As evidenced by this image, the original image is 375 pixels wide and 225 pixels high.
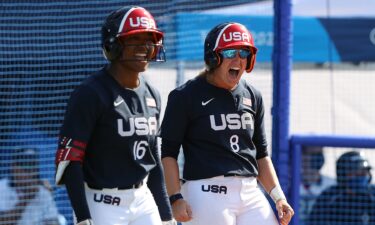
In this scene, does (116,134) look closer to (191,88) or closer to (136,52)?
(136,52)

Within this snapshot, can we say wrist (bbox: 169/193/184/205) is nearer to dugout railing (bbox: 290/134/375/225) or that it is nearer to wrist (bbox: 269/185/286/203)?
wrist (bbox: 269/185/286/203)

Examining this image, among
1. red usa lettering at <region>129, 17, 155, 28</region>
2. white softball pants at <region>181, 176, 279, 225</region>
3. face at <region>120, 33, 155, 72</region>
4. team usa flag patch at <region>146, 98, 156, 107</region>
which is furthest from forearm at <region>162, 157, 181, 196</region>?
red usa lettering at <region>129, 17, 155, 28</region>

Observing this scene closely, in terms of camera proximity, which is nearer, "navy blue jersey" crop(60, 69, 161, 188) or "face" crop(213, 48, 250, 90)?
"navy blue jersey" crop(60, 69, 161, 188)

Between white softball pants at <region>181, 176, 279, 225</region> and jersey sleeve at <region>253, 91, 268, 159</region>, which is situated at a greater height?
jersey sleeve at <region>253, 91, 268, 159</region>

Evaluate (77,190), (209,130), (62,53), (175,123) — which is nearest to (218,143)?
(209,130)

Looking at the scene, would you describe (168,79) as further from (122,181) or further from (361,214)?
(122,181)

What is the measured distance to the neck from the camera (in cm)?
431

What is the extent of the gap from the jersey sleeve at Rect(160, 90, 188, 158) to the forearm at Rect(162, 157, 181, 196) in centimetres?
4

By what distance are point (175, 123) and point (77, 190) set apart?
99cm

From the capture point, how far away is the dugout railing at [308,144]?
6375mm

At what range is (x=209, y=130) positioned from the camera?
476 cm

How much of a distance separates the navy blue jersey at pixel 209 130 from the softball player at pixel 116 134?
0.40 meters

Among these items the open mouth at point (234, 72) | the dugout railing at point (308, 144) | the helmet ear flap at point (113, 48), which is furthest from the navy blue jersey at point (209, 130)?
the dugout railing at point (308, 144)

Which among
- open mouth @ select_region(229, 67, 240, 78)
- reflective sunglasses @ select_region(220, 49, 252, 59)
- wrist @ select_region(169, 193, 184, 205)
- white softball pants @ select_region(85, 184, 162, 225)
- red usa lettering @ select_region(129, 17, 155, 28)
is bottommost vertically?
wrist @ select_region(169, 193, 184, 205)
